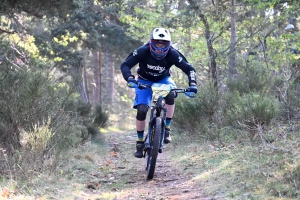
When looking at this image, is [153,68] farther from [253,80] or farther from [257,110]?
[253,80]

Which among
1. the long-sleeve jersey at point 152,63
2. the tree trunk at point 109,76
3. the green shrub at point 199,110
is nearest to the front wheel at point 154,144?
the long-sleeve jersey at point 152,63

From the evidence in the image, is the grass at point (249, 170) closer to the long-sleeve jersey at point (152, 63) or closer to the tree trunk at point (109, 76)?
the long-sleeve jersey at point (152, 63)

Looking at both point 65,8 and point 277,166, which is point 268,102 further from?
point 65,8

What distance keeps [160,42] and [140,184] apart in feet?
6.81

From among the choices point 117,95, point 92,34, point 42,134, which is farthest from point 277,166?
point 117,95

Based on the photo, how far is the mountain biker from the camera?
540 cm

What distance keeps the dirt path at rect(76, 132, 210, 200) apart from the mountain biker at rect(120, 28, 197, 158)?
1.67ft

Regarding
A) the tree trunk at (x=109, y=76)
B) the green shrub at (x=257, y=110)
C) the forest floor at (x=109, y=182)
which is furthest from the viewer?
the tree trunk at (x=109, y=76)

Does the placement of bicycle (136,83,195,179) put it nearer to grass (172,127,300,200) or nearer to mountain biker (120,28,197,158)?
mountain biker (120,28,197,158)

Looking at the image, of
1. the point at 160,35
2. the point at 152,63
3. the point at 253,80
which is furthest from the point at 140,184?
the point at 253,80

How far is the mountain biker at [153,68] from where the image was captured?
5398mm

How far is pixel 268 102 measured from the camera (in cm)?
626

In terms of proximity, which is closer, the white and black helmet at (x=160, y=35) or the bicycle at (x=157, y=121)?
the bicycle at (x=157, y=121)

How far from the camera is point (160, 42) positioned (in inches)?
212
